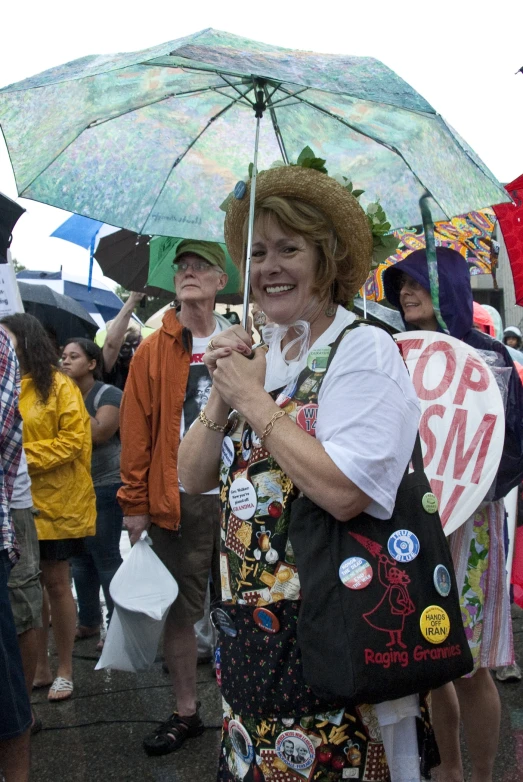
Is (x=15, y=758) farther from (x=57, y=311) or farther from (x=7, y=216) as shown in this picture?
(x=57, y=311)

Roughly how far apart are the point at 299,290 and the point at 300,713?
957 millimetres

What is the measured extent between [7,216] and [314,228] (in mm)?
1941

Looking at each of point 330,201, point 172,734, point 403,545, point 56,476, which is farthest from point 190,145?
point 172,734

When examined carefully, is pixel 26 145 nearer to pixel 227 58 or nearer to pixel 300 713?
pixel 227 58

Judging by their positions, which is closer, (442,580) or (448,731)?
(442,580)

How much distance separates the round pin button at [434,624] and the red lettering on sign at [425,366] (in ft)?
4.55

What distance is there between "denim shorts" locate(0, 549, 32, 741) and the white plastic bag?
26.3 inches

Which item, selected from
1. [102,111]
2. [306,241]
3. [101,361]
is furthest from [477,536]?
[101,361]

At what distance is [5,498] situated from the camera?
283 cm

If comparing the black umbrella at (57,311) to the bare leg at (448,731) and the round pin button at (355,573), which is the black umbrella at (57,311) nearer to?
the bare leg at (448,731)

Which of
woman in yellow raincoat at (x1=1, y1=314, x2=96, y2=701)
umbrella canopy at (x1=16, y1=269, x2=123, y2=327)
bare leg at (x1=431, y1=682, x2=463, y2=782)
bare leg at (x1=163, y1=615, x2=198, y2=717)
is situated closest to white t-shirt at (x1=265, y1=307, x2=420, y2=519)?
bare leg at (x1=431, y1=682, x2=463, y2=782)

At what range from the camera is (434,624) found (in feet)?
5.43

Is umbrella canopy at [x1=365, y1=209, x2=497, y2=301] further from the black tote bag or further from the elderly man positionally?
the black tote bag

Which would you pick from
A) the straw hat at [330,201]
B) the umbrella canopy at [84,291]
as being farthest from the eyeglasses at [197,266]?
the umbrella canopy at [84,291]
